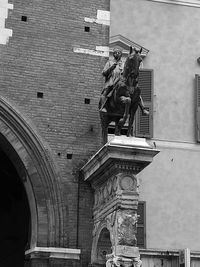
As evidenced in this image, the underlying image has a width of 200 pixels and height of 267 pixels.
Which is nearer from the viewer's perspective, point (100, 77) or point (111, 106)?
point (111, 106)

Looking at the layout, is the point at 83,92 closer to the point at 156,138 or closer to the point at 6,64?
the point at 6,64

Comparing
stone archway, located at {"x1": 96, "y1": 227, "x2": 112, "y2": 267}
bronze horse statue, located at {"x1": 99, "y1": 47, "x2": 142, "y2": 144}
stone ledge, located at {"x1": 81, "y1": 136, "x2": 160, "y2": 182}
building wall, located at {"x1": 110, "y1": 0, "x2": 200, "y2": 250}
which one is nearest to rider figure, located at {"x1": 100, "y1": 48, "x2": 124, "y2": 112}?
bronze horse statue, located at {"x1": 99, "y1": 47, "x2": 142, "y2": 144}

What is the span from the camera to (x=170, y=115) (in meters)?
12.8

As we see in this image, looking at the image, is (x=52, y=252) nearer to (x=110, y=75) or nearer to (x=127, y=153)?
(x=127, y=153)

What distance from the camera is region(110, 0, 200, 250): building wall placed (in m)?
12.3

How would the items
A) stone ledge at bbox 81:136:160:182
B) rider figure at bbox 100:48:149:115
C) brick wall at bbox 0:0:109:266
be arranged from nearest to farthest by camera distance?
stone ledge at bbox 81:136:160:182, rider figure at bbox 100:48:149:115, brick wall at bbox 0:0:109:266

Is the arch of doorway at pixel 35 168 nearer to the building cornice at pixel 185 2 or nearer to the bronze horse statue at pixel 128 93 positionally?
the bronze horse statue at pixel 128 93

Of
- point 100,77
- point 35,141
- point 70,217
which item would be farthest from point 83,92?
point 70,217

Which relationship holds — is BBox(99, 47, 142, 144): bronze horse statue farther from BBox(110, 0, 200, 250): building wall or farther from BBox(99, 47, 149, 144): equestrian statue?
BBox(110, 0, 200, 250): building wall

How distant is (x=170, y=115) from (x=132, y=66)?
3788 mm

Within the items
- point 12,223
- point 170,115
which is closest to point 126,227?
point 12,223

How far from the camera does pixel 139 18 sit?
1313 centimetres

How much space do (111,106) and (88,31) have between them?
5.53 ft

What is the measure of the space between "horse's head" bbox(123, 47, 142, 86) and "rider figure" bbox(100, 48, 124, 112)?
22 cm
